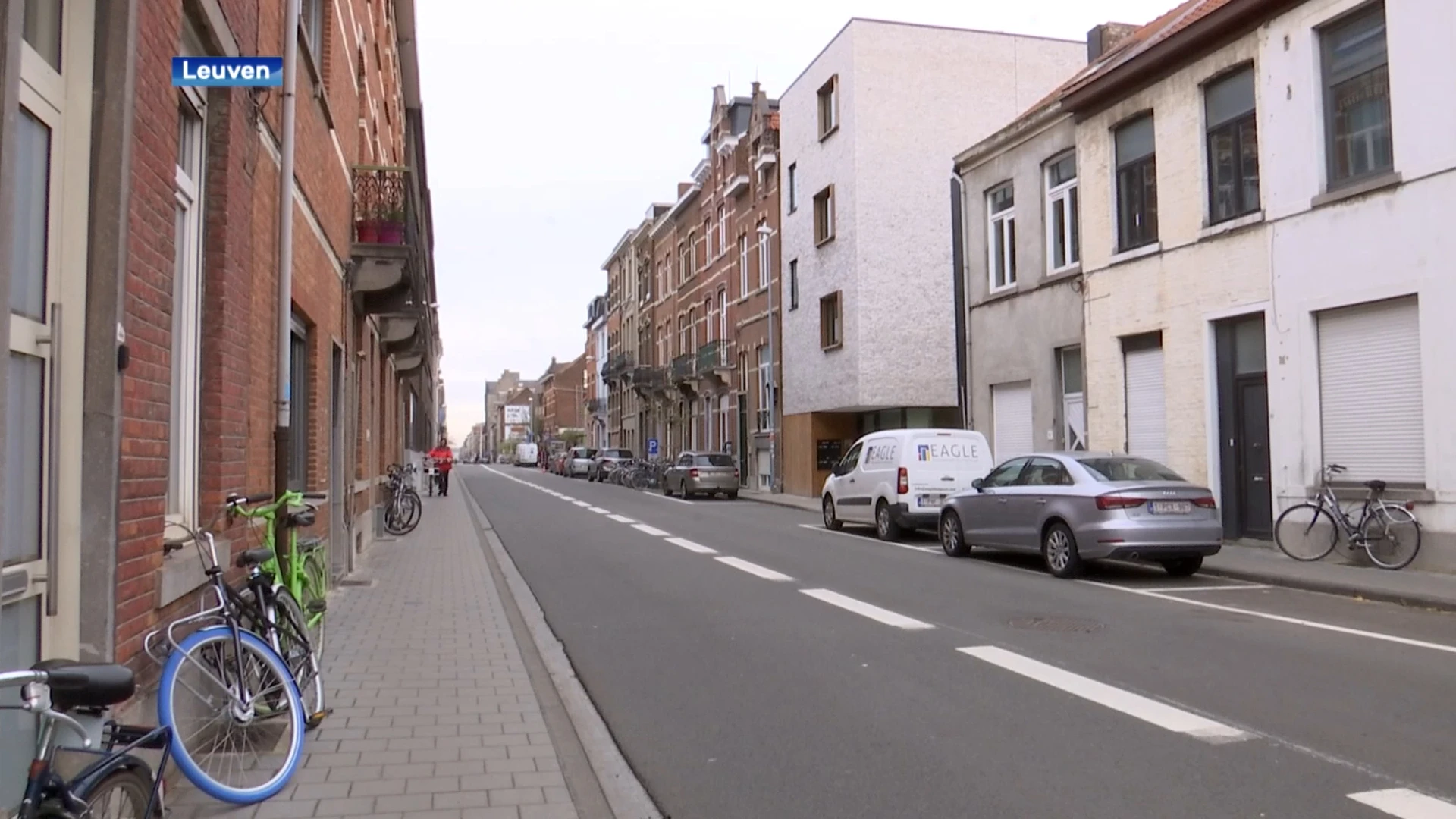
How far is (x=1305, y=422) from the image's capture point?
45.3 ft

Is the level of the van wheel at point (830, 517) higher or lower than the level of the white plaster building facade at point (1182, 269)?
lower

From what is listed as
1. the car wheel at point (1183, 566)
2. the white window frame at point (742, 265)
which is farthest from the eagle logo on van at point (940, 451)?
the white window frame at point (742, 265)

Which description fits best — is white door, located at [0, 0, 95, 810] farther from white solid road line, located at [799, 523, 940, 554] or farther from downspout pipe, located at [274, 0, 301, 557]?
white solid road line, located at [799, 523, 940, 554]

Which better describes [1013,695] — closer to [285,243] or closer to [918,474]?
[285,243]

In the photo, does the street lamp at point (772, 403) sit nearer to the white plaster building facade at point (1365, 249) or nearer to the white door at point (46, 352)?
the white plaster building facade at point (1365, 249)

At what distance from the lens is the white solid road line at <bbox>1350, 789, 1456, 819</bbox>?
14.2 ft

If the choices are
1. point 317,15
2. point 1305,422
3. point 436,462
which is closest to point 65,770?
point 317,15

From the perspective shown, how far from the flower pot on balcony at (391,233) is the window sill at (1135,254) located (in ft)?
36.5

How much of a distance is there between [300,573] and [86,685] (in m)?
3.70

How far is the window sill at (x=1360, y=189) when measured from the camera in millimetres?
12570

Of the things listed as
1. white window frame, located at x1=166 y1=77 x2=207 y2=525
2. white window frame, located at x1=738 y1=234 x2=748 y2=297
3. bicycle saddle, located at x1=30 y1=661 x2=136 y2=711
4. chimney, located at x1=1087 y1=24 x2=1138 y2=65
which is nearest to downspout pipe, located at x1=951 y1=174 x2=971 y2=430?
chimney, located at x1=1087 y1=24 x2=1138 y2=65

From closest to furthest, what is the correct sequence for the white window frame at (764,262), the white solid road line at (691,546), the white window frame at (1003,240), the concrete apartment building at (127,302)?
the concrete apartment building at (127,302), the white solid road line at (691,546), the white window frame at (1003,240), the white window frame at (764,262)

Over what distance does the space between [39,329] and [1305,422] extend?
1404 cm

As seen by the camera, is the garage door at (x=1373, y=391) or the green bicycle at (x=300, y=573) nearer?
the green bicycle at (x=300, y=573)
